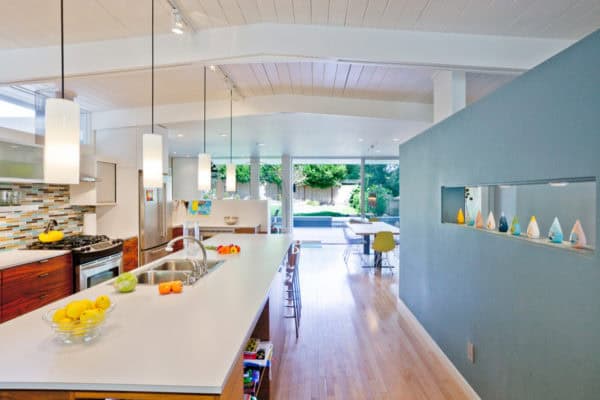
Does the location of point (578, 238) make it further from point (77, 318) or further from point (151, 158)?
point (151, 158)

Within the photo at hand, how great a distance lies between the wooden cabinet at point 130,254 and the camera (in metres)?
4.68

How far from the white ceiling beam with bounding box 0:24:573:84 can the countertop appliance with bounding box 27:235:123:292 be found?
7.23 ft

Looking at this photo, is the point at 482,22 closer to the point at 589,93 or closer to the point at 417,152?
the point at 589,93

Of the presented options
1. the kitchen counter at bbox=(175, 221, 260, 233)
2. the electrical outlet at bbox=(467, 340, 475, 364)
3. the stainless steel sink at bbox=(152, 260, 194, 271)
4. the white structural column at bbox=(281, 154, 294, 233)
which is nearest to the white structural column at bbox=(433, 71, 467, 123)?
the electrical outlet at bbox=(467, 340, 475, 364)

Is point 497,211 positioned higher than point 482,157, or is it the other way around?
point 482,157

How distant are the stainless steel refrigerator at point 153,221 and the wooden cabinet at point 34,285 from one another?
4.38 ft

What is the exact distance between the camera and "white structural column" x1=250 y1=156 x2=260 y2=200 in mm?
9391

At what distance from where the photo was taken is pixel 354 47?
2.48 meters

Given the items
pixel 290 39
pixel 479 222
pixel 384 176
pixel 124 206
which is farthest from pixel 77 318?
pixel 384 176

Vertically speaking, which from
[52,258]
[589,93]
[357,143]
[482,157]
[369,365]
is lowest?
[369,365]

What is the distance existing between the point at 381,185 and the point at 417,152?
20.2ft

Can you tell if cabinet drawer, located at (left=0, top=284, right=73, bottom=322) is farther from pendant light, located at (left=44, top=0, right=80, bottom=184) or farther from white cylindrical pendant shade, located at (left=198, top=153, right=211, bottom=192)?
pendant light, located at (left=44, top=0, right=80, bottom=184)

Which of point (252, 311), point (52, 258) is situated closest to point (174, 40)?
point (252, 311)

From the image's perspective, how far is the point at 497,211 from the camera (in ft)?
11.4
